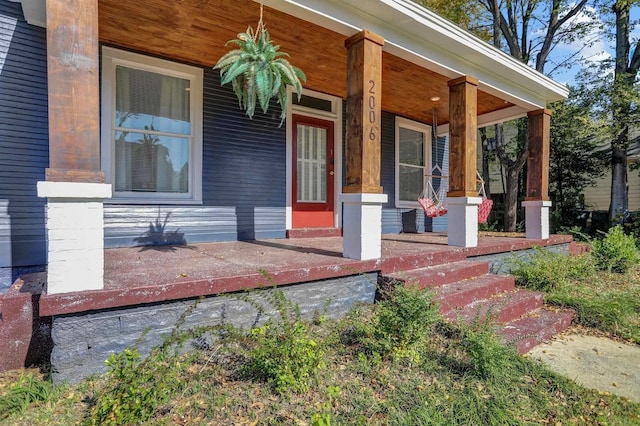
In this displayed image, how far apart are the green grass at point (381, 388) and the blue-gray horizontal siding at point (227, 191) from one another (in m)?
2.14

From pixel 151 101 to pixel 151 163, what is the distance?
688mm

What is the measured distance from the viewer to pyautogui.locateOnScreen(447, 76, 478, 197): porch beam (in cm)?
424

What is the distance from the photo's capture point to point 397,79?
4.88 m

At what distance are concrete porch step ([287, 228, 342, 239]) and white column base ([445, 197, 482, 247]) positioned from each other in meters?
1.65

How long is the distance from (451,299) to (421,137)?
4640 millimetres

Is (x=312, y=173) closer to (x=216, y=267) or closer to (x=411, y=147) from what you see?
(x=411, y=147)

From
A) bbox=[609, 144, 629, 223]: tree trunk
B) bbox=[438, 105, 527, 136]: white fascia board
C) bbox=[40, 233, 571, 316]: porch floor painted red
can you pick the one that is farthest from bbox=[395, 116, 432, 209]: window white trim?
bbox=[609, 144, 629, 223]: tree trunk

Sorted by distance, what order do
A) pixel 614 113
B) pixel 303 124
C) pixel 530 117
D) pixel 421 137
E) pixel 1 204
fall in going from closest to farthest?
pixel 1 204 → pixel 303 124 → pixel 530 117 → pixel 421 137 → pixel 614 113

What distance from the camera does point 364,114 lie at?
10.3ft

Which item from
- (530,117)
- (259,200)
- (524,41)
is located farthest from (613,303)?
(524,41)

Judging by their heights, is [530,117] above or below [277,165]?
above

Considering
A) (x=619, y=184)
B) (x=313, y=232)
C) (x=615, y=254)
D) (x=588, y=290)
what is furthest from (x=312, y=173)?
(x=619, y=184)

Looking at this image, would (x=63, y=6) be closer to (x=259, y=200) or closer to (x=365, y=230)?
(x=365, y=230)

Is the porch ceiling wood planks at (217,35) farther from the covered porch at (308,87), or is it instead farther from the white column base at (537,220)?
the white column base at (537,220)
